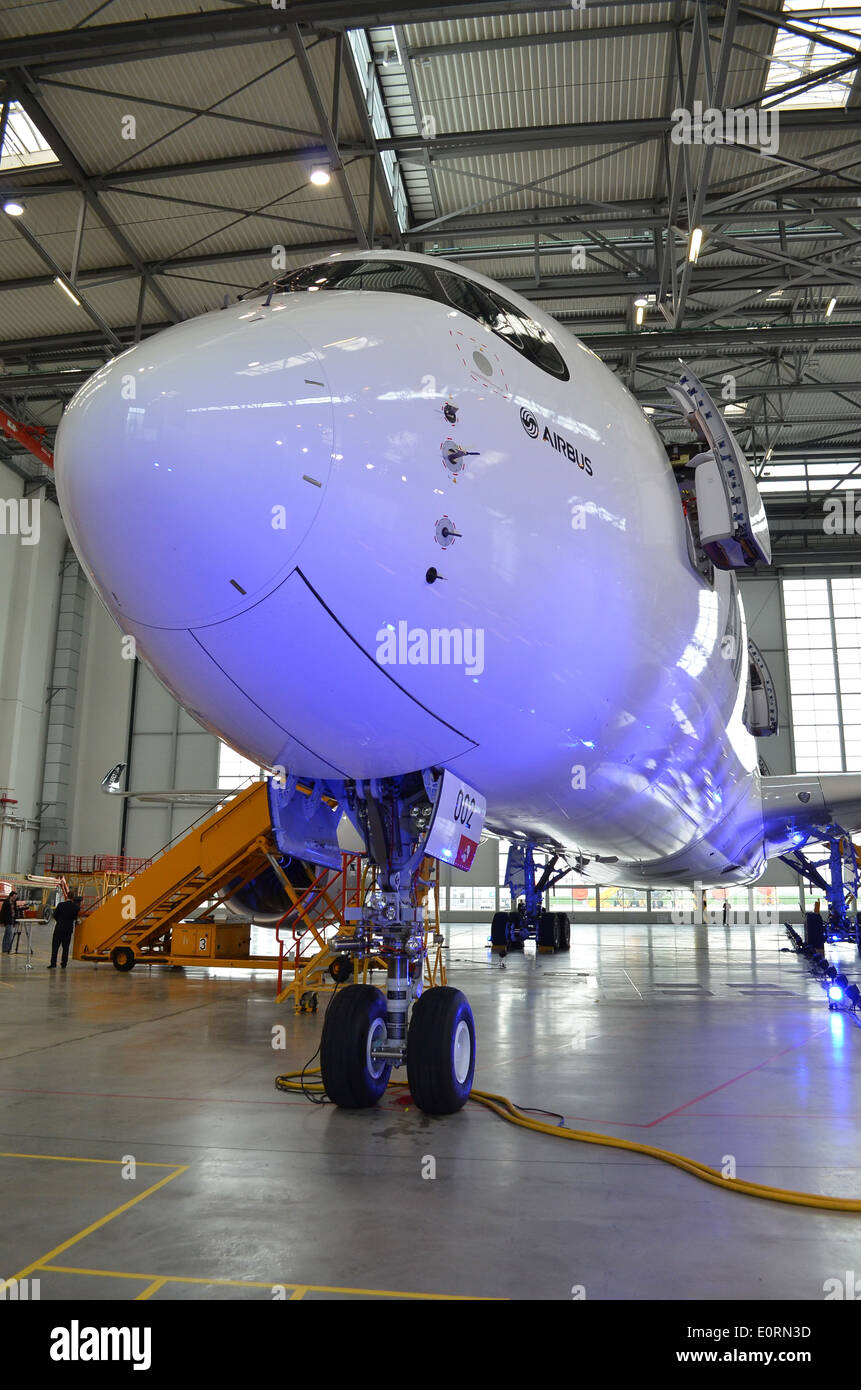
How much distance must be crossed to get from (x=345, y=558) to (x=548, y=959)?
55.6ft

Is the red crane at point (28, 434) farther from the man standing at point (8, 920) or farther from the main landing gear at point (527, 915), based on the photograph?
the main landing gear at point (527, 915)

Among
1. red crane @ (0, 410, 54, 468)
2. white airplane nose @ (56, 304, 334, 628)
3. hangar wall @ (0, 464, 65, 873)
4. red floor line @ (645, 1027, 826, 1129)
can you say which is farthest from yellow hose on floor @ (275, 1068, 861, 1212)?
hangar wall @ (0, 464, 65, 873)

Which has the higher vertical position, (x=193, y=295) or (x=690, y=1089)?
(x=193, y=295)

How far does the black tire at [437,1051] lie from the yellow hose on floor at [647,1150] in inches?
16.2

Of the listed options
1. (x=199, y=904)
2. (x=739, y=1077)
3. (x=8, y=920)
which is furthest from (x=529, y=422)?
(x=8, y=920)

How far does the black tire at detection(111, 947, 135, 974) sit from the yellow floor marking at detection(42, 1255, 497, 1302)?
12.9m

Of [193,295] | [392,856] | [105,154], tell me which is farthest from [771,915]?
[392,856]

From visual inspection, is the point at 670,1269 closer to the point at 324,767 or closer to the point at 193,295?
the point at 324,767

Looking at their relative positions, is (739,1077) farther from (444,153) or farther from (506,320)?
(444,153)

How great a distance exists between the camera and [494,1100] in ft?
19.4

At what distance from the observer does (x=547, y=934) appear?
21.0m

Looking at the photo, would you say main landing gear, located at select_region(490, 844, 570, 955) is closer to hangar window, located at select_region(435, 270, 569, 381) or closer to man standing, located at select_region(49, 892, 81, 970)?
man standing, located at select_region(49, 892, 81, 970)

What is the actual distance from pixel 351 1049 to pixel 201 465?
3.59 metres

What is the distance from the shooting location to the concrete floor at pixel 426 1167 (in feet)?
10.5
